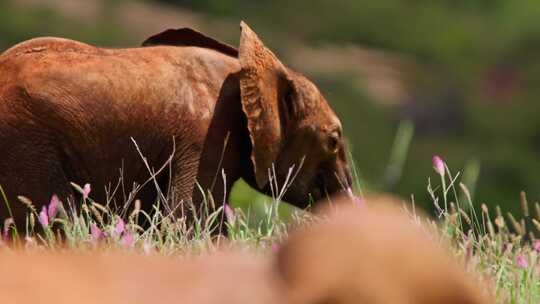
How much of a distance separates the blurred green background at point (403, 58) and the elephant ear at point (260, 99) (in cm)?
1716

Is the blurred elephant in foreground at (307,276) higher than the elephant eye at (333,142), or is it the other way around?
the blurred elephant in foreground at (307,276)

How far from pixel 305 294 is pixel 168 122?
3692 mm

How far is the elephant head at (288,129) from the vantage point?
595cm

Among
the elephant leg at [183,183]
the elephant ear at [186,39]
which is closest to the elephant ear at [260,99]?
the elephant ear at [186,39]

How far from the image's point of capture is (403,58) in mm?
32500

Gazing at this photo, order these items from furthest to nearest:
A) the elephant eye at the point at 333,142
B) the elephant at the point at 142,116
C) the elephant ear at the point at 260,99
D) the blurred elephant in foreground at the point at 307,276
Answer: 1. the elephant eye at the point at 333,142
2. the elephant ear at the point at 260,99
3. the elephant at the point at 142,116
4. the blurred elephant in foreground at the point at 307,276

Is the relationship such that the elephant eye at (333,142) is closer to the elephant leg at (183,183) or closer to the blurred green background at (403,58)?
the elephant leg at (183,183)

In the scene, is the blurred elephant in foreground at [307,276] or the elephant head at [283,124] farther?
the elephant head at [283,124]

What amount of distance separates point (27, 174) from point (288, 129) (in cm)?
140

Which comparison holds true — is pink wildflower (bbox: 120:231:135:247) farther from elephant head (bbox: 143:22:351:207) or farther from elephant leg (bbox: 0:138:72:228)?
elephant head (bbox: 143:22:351:207)

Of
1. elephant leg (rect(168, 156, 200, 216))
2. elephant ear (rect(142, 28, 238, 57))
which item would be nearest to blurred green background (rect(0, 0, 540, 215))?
elephant ear (rect(142, 28, 238, 57))

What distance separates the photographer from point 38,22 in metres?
26.7

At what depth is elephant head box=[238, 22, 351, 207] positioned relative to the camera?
19.5 ft

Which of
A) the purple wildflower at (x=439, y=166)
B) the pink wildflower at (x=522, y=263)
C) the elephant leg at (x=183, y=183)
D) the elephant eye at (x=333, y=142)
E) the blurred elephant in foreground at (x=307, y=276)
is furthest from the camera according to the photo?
the elephant eye at (x=333, y=142)
